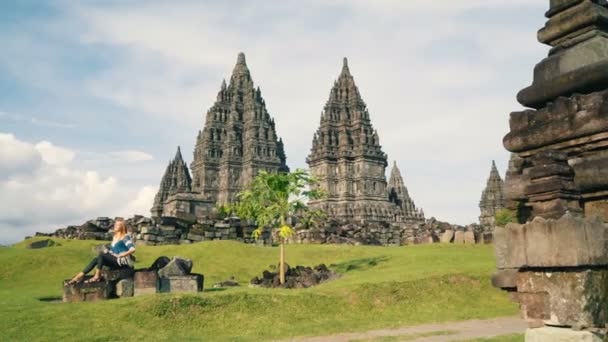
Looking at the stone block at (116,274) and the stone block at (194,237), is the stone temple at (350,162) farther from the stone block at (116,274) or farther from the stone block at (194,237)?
the stone block at (116,274)

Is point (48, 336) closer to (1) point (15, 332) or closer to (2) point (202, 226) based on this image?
(1) point (15, 332)

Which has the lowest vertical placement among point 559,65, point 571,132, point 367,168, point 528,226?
point 528,226

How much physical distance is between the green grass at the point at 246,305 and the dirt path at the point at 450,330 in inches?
21.6

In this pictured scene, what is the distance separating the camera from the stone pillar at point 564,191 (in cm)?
385

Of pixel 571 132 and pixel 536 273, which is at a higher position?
pixel 571 132

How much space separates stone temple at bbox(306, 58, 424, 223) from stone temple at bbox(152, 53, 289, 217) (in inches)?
Result: 329

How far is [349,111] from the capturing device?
6969 centimetres

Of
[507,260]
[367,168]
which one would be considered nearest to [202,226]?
[507,260]

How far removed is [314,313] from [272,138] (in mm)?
63878

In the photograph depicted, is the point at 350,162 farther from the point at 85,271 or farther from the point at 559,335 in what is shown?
the point at 559,335

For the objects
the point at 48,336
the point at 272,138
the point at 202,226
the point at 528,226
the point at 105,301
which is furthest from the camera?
the point at 272,138

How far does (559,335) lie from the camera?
3908 mm

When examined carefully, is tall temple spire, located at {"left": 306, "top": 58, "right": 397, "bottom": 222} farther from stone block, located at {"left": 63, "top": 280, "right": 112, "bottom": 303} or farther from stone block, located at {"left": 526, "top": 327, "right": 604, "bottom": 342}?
stone block, located at {"left": 526, "top": 327, "right": 604, "bottom": 342}

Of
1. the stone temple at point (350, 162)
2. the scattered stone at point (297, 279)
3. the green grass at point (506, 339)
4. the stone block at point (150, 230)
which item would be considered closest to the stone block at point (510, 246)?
the green grass at point (506, 339)
